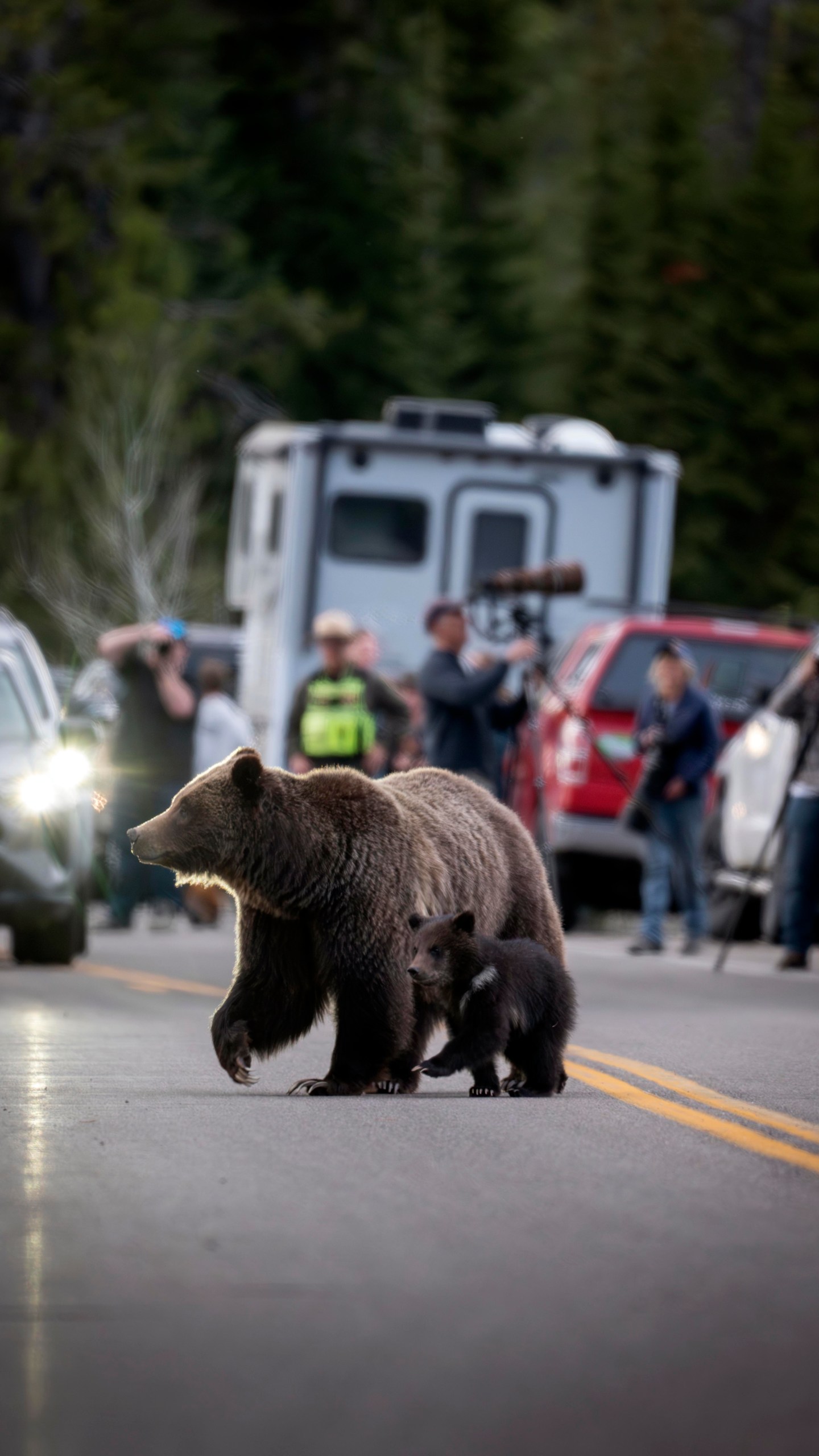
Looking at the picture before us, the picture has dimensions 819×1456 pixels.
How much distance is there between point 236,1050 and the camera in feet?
29.6

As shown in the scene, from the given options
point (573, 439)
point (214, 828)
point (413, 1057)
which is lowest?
point (413, 1057)

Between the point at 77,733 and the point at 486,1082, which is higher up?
the point at 77,733

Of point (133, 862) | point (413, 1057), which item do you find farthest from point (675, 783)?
point (413, 1057)

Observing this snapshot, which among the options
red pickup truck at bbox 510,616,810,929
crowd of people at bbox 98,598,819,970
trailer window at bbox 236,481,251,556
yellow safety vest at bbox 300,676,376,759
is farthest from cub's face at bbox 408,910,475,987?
trailer window at bbox 236,481,251,556

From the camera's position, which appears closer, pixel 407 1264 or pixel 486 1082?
pixel 407 1264

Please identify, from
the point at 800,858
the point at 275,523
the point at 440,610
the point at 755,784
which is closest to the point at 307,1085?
the point at 440,610

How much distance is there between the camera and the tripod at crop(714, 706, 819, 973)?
15.8 m

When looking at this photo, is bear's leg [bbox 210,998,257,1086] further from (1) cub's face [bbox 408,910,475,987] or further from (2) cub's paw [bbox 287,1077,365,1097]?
(1) cub's face [bbox 408,910,475,987]

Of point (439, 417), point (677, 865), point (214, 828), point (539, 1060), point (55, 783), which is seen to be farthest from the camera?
point (439, 417)

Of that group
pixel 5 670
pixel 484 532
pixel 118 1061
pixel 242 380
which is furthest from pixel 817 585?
pixel 118 1061

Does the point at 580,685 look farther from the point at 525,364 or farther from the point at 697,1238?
the point at 525,364

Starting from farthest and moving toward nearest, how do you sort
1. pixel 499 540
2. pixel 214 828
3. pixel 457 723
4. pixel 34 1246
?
1. pixel 499 540
2. pixel 457 723
3. pixel 214 828
4. pixel 34 1246

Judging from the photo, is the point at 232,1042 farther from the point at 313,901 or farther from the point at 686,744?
the point at 686,744

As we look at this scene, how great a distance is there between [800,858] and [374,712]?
8.09ft
